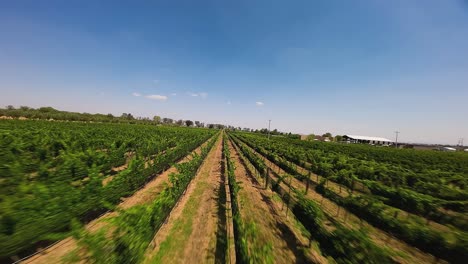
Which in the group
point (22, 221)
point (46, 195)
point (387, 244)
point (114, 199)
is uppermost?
point (46, 195)

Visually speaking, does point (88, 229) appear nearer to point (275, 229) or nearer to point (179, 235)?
point (179, 235)

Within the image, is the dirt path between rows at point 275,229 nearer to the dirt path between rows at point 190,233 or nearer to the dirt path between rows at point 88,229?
the dirt path between rows at point 190,233

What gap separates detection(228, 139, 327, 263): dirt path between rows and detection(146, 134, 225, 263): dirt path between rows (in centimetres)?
158

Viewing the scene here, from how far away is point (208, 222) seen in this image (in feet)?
26.5

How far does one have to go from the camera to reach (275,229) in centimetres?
797

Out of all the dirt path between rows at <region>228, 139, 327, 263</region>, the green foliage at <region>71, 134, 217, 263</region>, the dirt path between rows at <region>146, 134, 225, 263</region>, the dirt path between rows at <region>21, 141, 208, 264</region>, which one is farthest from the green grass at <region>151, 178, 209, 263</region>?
the dirt path between rows at <region>228, 139, 327, 263</region>

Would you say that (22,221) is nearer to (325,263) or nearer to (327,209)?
(325,263)

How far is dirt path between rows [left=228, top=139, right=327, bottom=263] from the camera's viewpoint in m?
6.36

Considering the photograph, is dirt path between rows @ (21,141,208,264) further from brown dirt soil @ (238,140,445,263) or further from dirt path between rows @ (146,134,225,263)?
brown dirt soil @ (238,140,445,263)

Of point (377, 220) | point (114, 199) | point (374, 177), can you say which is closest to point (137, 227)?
point (114, 199)

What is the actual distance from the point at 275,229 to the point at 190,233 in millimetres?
3369

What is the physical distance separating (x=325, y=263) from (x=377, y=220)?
13.7 feet

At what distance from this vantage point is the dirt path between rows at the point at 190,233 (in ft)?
19.3

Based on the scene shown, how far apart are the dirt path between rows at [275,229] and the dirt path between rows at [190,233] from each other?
158 cm
